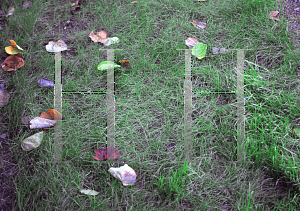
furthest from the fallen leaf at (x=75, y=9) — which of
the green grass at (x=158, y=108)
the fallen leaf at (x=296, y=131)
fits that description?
the fallen leaf at (x=296, y=131)

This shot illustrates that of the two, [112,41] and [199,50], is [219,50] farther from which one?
[112,41]

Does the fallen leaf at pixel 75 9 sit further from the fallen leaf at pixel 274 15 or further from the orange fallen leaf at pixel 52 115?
the fallen leaf at pixel 274 15

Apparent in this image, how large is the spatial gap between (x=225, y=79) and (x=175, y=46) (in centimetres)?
49

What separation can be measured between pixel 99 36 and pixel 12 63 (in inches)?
28.4

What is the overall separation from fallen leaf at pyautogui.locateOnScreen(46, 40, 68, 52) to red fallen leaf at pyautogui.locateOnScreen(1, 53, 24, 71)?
0.23 meters

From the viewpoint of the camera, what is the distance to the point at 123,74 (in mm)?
1774

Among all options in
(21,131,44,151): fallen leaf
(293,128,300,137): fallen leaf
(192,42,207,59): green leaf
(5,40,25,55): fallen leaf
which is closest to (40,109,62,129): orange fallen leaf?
(21,131,44,151): fallen leaf

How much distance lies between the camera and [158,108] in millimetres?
1646

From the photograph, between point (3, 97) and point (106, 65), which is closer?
point (3, 97)

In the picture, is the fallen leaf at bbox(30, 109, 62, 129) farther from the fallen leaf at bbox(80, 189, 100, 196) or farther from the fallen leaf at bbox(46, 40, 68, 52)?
the fallen leaf at bbox(46, 40, 68, 52)

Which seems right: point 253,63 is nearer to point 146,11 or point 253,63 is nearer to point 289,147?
point 289,147

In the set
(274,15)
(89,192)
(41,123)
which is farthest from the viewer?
(274,15)

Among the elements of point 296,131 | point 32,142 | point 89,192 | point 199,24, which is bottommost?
point 89,192

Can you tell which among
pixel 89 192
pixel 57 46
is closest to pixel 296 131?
pixel 89 192
